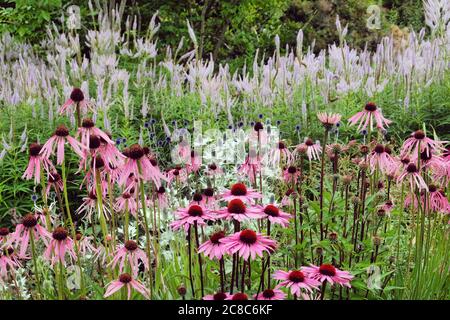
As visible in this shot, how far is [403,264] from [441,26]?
342 centimetres

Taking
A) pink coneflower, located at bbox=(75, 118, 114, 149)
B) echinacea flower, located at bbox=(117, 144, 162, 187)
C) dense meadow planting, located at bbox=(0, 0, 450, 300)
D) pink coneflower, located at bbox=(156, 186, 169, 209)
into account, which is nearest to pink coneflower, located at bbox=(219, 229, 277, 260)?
dense meadow planting, located at bbox=(0, 0, 450, 300)

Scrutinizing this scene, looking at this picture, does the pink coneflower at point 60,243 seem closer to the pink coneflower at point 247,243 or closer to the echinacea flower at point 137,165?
the echinacea flower at point 137,165

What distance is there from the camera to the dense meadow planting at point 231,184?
6.70 ft

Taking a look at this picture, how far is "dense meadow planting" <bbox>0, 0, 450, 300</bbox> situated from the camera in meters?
2.04

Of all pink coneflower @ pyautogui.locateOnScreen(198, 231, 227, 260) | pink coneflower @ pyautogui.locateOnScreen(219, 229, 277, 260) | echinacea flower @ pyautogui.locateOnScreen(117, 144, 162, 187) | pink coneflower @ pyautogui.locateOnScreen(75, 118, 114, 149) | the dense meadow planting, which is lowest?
the dense meadow planting

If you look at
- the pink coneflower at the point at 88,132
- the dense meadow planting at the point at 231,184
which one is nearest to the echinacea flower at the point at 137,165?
the dense meadow planting at the point at 231,184

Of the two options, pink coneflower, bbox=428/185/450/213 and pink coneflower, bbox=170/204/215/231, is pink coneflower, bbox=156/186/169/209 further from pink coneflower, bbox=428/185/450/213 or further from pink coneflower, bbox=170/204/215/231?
pink coneflower, bbox=428/185/450/213

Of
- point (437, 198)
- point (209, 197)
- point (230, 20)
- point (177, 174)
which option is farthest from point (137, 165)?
point (230, 20)

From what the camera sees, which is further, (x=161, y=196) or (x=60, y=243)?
(x=161, y=196)

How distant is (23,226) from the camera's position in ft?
6.79

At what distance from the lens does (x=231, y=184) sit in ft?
12.7

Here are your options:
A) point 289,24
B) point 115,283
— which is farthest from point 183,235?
point 289,24

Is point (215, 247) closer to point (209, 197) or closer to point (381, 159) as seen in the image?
point (209, 197)
